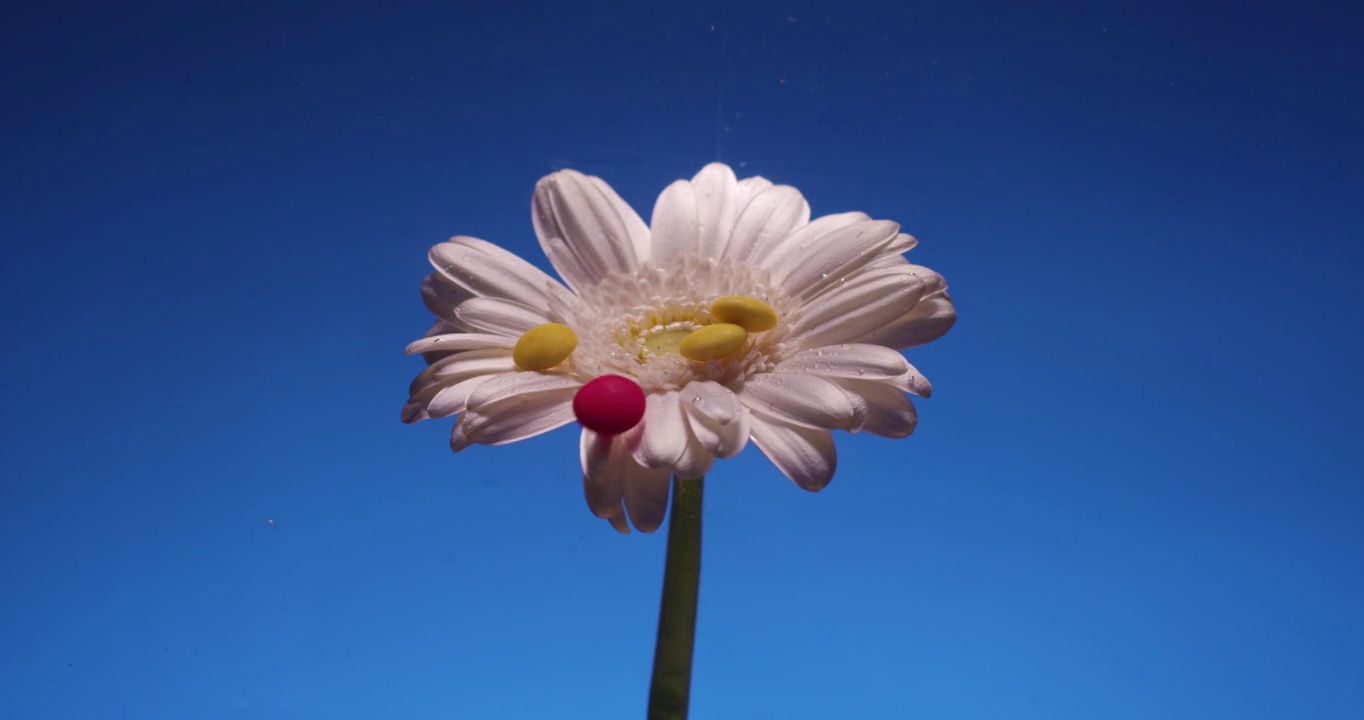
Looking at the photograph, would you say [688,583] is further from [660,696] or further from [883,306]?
[883,306]

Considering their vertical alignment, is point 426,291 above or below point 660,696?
above

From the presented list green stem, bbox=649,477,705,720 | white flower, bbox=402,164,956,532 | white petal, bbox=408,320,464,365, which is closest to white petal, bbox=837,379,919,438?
white flower, bbox=402,164,956,532

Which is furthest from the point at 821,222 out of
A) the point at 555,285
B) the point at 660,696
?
the point at 660,696

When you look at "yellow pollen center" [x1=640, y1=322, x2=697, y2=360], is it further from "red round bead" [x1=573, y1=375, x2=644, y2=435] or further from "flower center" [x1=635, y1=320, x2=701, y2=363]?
"red round bead" [x1=573, y1=375, x2=644, y2=435]

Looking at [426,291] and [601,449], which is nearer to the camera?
[601,449]

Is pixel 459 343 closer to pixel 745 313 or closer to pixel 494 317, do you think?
pixel 494 317

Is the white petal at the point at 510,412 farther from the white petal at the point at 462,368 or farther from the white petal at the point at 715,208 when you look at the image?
the white petal at the point at 715,208

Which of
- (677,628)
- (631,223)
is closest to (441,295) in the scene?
(631,223)
